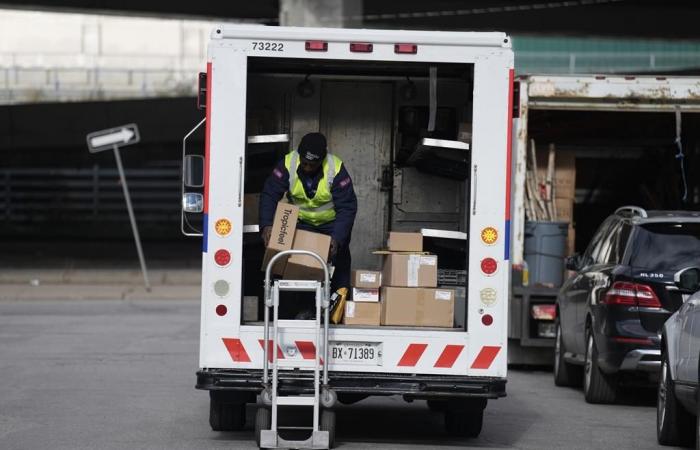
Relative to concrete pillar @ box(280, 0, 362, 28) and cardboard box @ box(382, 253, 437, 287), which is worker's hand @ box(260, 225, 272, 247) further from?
concrete pillar @ box(280, 0, 362, 28)

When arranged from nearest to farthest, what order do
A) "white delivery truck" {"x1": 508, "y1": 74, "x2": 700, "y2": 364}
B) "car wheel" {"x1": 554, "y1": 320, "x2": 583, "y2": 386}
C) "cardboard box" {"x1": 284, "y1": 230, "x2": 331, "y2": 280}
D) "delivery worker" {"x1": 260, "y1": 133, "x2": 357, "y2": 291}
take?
"cardboard box" {"x1": 284, "y1": 230, "x2": 331, "y2": 280} → "delivery worker" {"x1": 260, "y1": 133, "x2": 357, "y2": 291} → "car wheel" {"x1": 554, "y1": 320, "x2": 583, "y2": 386} → "white delivery truck" {"x1": 508, "y1": 74, "x2": 700, "y2": 364}

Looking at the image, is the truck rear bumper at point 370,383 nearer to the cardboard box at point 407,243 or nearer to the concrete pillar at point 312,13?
the cardboard box at point 407,243

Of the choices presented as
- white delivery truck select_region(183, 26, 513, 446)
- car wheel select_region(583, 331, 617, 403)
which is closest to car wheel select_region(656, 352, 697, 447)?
white delivery truck select_region(183, 26, 513, 446)

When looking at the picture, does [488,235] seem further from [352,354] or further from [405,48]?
[405,48]

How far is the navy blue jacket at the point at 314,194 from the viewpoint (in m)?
10.4

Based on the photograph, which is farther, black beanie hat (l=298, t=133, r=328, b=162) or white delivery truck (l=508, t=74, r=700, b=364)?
white delivery truck (l=508, t=74, r=700, b=364)

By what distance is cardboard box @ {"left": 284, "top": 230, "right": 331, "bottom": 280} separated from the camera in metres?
10.0

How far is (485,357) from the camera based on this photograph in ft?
32.2

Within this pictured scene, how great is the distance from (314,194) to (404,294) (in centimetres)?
99

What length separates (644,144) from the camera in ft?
61.1

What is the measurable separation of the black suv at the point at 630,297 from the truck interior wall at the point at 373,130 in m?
1.54

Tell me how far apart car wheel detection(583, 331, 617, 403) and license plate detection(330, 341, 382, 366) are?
11.3 feet

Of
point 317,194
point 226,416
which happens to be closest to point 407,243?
point 317,194

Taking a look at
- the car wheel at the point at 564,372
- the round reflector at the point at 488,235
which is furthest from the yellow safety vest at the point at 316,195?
the car wheel at the point at 564,372
